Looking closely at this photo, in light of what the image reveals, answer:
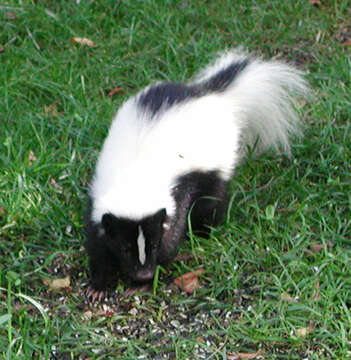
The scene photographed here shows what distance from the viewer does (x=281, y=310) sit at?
4.06 metres

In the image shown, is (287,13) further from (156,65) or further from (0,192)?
(0,192)

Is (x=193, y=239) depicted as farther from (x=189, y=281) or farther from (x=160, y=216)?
(x=160, y=216)

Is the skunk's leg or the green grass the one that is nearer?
the green grass

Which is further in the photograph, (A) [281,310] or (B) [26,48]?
(B) [26,48]

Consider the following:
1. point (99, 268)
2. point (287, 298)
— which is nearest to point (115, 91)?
point (99, 268)

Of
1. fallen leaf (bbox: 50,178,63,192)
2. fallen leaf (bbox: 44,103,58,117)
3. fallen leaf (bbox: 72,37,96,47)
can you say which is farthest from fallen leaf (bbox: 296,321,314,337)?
fallen leaf (bbox: 72,37,96,47)

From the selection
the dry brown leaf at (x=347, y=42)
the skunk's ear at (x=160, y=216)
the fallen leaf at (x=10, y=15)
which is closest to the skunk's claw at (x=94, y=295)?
the skunk's ear at (x=160, y=216)

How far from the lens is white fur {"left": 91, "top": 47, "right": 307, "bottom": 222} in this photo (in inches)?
163

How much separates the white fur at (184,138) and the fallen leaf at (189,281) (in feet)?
1.52

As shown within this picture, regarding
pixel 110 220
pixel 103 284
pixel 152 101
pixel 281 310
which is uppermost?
pixel 152 101

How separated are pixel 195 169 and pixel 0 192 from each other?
4.37 feet

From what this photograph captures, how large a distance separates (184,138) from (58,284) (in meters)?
1.19

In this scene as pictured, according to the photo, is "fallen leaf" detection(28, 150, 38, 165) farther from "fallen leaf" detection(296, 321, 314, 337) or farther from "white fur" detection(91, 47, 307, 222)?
"fallen leaf" detection(296, 321, 314, 337)

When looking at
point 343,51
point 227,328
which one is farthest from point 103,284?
point 343,51
